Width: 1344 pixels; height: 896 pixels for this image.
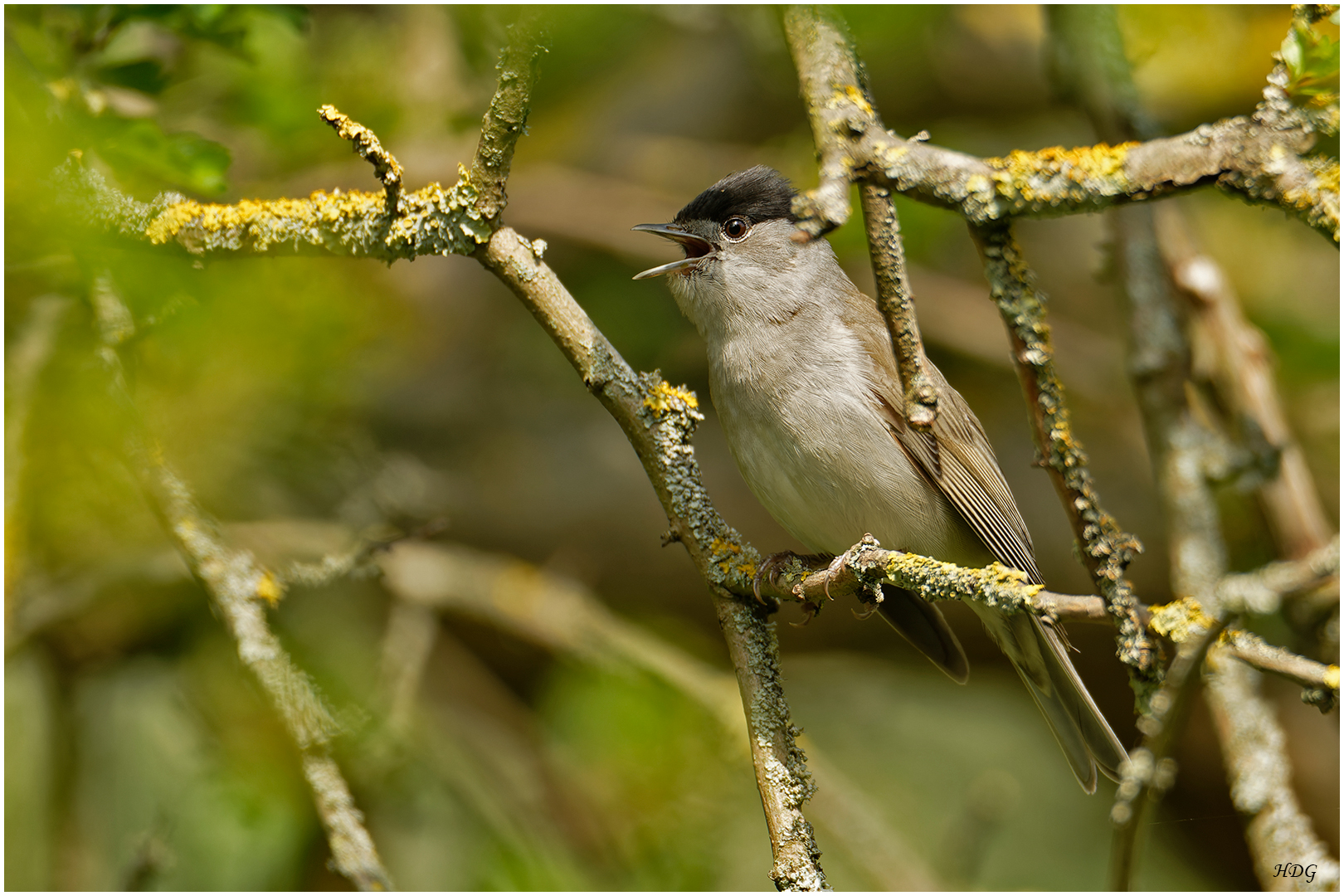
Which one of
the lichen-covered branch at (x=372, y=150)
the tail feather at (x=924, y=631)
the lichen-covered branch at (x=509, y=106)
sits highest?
the lichen-covered branch at (x=509, y=106)

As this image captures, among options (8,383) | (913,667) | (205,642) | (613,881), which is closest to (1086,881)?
(913,667)

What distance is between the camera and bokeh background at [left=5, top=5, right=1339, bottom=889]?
8.48ft

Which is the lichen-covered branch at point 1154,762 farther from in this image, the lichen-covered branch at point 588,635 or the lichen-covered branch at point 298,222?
the lichen-covered branch at point 588,635

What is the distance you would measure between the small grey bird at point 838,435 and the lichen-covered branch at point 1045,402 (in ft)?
2.26

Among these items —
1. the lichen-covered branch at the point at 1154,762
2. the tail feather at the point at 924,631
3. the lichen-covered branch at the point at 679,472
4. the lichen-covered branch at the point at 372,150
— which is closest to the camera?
the lichen-covered branch at the point at 1154,762

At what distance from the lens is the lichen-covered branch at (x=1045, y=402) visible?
2014 millimetres

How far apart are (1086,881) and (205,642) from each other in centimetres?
561

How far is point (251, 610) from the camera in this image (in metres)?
2.77

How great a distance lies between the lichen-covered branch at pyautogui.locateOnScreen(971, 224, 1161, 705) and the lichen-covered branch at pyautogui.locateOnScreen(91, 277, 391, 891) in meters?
1.91

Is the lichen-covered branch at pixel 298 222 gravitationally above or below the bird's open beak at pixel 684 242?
below

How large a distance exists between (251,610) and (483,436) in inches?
90.9

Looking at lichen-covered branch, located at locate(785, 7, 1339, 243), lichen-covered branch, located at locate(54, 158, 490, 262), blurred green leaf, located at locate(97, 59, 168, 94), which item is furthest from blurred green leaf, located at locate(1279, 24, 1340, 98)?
blurred green leaf, located at locate(97, 59, 168, 94)

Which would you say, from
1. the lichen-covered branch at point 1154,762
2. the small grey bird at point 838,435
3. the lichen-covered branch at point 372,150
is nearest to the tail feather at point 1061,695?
the small grey bird at point 838,435

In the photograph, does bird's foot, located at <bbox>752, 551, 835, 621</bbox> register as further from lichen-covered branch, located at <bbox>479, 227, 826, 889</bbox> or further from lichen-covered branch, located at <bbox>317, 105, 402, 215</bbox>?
lichen-covered branch, located at <bbox>317, 105, 402, 215</bbox>
